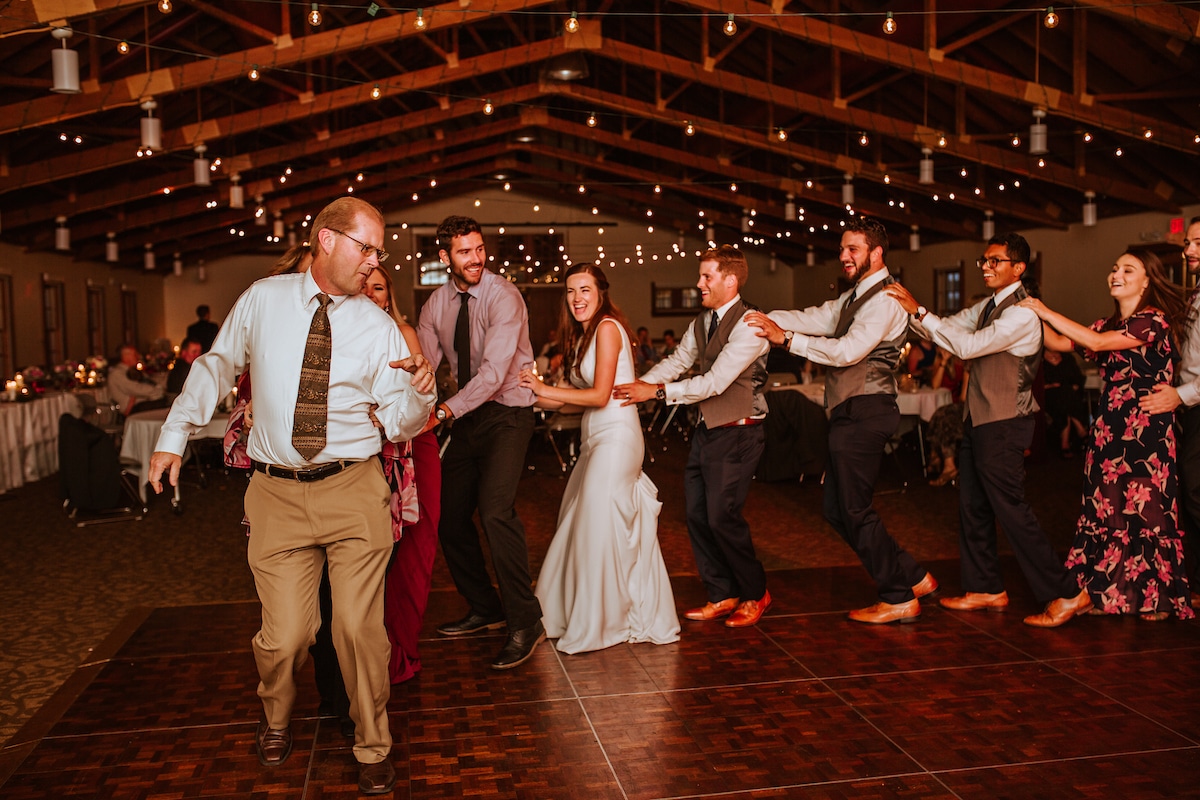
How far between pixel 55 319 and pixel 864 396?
641 inches

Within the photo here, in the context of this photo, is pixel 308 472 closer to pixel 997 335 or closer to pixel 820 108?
pixel 997 335

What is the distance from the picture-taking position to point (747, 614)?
432 centimetres

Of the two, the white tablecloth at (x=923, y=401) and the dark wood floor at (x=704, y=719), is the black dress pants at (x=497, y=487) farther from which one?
the white tablecloth at (x=923, y=401)

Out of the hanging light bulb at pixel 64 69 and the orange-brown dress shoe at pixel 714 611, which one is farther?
the hanging light bulb at pixel 64 69

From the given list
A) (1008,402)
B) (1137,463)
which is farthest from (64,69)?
(1137,463)

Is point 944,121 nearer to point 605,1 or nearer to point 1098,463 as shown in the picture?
point 605,1

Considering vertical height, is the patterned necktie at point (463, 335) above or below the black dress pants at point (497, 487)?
above

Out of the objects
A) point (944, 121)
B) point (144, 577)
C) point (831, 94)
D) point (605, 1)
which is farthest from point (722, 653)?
point (944, 121)

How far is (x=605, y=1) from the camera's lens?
12336mm

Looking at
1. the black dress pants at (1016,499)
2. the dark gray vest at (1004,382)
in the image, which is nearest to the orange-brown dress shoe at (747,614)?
the black dress pants at (1016,499)

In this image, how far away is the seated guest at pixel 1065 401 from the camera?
960cm

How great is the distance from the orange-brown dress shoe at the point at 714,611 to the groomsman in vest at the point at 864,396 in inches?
20.6

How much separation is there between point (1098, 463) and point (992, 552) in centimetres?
58

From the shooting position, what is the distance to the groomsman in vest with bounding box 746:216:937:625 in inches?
161
